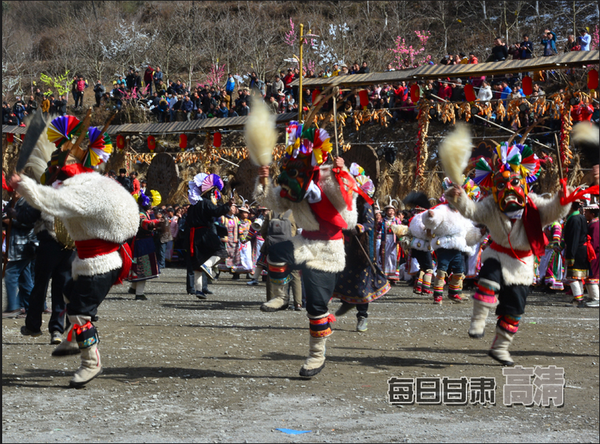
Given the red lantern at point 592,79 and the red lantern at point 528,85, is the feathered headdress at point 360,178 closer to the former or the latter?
the red lantern at point 592,79

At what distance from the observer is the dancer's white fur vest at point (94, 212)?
17.2 feet

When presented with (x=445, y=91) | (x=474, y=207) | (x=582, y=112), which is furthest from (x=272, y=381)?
(x=445, y=91)

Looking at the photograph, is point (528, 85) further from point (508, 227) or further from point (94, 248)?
point (94, 248)

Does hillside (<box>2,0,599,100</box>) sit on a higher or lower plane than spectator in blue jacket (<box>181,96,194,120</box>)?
higher

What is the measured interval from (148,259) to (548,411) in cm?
770

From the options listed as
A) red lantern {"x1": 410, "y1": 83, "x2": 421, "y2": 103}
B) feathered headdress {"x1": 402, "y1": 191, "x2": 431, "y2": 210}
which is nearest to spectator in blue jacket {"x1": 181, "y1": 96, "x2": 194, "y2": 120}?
red lantern {"x1": 410, "y1": 83, "x2": 421, "y2": 103}

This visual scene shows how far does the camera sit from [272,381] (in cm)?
575

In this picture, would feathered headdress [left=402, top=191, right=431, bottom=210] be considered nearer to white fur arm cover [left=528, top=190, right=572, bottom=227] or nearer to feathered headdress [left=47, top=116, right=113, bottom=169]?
white fur arm cover [left=528, top=190, right=572, bottom=227]

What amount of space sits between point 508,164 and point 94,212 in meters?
3.51

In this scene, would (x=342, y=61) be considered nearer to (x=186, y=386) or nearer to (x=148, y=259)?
(x=148, y=259)

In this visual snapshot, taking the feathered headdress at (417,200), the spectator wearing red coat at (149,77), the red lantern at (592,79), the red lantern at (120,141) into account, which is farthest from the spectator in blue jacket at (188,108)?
the feathered headdress at (417,200)

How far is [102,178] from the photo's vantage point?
5.59m

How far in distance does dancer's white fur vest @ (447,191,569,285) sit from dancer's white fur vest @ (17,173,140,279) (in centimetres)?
280

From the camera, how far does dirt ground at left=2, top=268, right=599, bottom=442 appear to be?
171 inches
